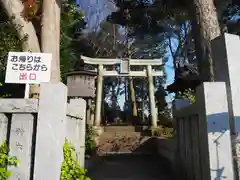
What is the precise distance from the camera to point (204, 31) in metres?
5.02

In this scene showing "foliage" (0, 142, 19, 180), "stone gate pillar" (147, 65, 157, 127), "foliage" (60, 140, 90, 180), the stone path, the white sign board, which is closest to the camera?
"foliage" (0, 142, 19, 180)

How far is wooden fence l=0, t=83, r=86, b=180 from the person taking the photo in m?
2.76

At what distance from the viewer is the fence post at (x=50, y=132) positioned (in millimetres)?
2752

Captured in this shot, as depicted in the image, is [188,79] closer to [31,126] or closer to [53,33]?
[53,33]

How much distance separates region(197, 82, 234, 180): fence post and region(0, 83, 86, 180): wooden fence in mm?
1573

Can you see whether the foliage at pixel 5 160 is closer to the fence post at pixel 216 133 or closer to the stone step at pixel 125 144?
the fence post at pixel 216 133

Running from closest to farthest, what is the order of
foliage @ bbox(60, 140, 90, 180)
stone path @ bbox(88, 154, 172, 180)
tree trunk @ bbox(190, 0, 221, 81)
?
foliage @ bbox(60, 140, 90, 180)
tree trunk @ bbox(190, 0, 221, 81)
stone path @ bbox(88, 154, 172, 180)

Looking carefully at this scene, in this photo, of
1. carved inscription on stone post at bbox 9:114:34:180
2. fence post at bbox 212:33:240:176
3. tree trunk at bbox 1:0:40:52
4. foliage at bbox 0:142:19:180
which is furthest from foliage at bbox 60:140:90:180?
tree trunk at bbox 1:0:40:52

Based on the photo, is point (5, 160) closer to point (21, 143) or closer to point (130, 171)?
point (21, 143)

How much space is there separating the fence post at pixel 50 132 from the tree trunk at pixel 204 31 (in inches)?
120

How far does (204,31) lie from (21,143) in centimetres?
388

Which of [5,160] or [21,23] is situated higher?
[21,23]

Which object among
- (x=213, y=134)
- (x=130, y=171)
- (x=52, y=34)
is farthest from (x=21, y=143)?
(x=130, y=171)

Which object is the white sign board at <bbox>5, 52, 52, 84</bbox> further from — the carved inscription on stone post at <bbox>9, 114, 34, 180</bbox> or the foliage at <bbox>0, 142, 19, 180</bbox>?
the foliage at <bbox>0, 142, 19, 180</bbox>
